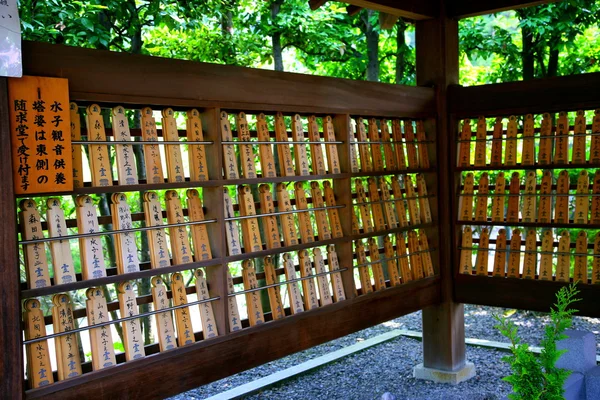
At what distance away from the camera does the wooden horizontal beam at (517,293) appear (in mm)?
4480

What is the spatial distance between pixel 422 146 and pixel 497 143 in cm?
56

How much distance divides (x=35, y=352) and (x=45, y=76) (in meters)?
1.19

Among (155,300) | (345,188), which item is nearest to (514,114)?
(345,188)

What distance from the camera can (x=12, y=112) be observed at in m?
2.67

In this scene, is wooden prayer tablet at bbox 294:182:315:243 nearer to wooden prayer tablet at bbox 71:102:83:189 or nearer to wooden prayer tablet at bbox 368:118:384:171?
wooden prayer tablet at bbox 368:118:384:171

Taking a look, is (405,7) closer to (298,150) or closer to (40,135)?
(298,150)

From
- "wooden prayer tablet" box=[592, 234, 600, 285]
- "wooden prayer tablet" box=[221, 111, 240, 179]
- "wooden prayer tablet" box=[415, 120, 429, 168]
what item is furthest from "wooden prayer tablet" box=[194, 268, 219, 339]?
"wooden prayer tablet" box=[592, 234, 600, 285]

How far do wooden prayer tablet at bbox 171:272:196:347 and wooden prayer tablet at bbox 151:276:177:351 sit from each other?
44mm

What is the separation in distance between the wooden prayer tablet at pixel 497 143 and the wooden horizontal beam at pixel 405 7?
3.19ft

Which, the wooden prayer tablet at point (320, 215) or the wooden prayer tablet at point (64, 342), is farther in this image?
the wooden prayer tablet at point (320, 215)

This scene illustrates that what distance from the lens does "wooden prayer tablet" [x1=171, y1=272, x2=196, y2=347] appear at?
3354mm

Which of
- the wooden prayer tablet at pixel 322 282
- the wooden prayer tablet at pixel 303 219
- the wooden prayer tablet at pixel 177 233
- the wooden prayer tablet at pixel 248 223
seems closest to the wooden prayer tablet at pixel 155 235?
the wooden prayer tablet at pixel 177 233

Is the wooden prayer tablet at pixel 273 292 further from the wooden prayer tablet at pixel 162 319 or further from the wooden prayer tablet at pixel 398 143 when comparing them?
the wooden prayer tablet at pixel 398 143

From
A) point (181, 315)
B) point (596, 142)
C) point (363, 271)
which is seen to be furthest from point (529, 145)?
point (181, 315)
